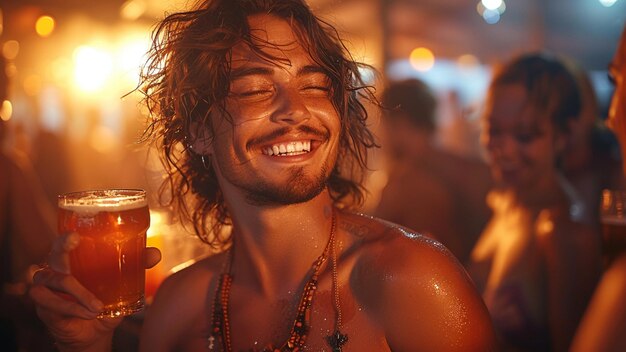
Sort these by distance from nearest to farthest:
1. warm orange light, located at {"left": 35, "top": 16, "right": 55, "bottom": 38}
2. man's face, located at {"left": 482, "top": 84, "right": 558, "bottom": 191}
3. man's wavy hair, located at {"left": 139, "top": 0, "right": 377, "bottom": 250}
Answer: man's wavy hair, located at {"left": 139, "top": 0, "right": 377, "bottom": 250}
man's face, located at {"left": 482, "top": 84, "right": 558, "bottom": 191}
warm orange light, located at {"left": 35, "top": 16, "right": 55, "bottom": 38}

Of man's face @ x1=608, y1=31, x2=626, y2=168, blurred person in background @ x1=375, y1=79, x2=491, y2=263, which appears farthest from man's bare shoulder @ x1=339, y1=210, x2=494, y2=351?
blurred person in background @ x1=375, y1=79, x2=491, y2=263

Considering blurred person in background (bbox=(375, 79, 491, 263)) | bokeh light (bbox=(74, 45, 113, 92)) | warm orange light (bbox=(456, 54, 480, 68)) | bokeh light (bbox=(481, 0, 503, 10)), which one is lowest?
blurred person in background (bbox=(375, 79, 491, 263))

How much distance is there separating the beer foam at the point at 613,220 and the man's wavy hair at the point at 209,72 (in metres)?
1.13

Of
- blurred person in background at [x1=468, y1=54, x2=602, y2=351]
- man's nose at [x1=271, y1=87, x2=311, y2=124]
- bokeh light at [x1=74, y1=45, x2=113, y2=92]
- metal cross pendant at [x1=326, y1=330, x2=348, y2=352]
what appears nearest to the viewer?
metal cross pendant at [x1=326, y1=330, x2=348, y2=352]

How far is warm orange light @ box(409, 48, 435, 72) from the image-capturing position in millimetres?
9273

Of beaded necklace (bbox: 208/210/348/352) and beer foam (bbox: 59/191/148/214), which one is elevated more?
beer foam (bbox: 59/191/148/214)

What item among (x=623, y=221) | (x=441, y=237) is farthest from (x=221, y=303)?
(x=441, y=237)

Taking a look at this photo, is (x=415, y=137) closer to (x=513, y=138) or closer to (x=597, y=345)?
(x=513, y=138)

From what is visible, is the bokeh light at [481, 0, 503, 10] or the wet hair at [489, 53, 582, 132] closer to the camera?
the wet hair at [489, 53, 582, 132]

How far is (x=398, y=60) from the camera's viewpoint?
894cm

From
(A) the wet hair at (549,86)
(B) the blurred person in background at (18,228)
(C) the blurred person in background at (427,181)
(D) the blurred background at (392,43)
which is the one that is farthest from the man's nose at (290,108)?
(D) the blurred background at (392,43)

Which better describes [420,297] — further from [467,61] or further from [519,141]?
[467,61]

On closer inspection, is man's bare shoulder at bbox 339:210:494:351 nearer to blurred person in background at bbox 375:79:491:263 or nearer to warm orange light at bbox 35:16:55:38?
blurred person in background at bbox 375:79:491:263

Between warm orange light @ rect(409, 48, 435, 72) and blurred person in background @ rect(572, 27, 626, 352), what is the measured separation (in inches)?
276
